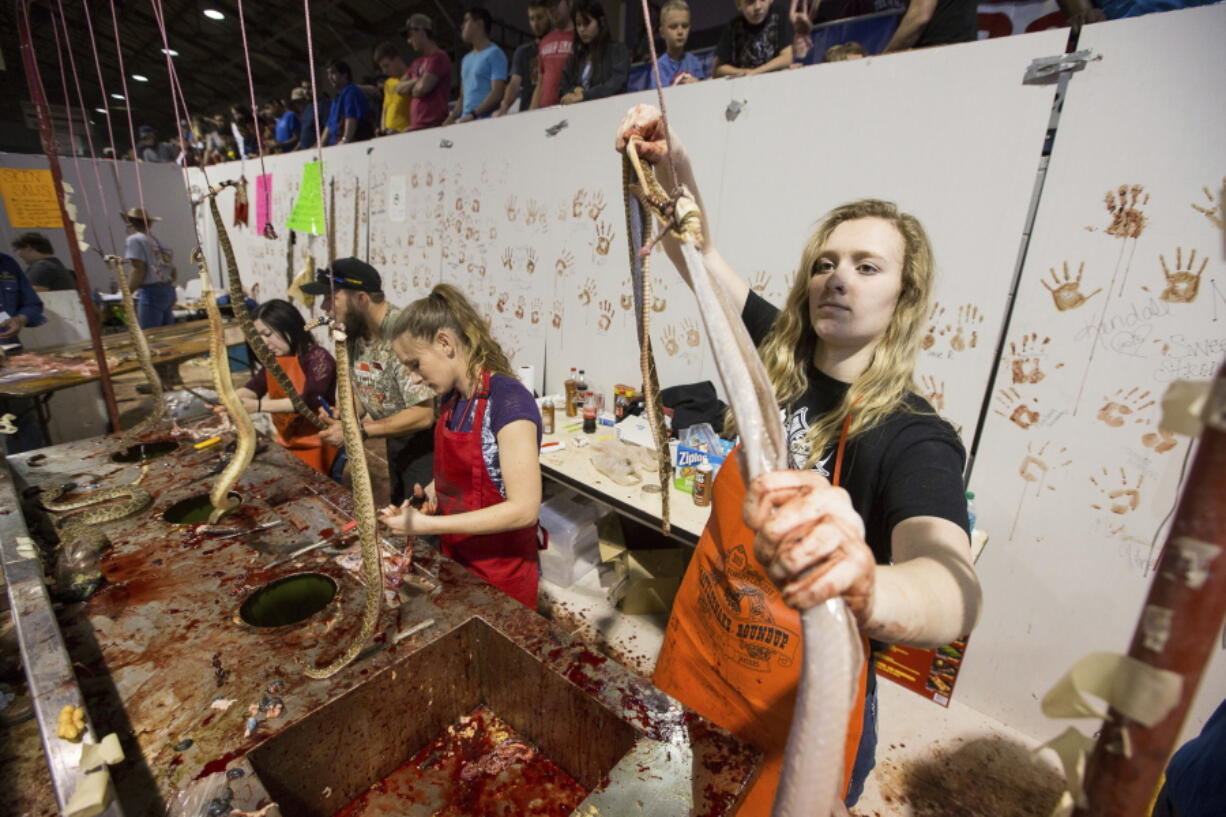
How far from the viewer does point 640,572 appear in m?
2.95

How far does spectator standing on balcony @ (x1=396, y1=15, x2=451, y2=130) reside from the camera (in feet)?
16.3

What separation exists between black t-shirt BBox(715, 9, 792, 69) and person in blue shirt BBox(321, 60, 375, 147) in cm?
470

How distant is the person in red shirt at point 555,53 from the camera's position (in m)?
3.99

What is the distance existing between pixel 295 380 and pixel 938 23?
12.0 ft

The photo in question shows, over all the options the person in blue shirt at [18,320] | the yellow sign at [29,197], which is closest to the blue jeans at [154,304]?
the yellow sign at [29,197]

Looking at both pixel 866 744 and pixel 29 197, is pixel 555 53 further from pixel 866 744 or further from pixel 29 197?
pixel 29 197

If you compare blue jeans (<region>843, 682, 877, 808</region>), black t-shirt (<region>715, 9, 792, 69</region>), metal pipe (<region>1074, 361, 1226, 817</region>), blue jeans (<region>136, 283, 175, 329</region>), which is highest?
black t-shirt (<region>715, 9, 792, 69</region>)

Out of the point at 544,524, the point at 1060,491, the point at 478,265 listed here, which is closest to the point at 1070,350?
the point at 1060,491

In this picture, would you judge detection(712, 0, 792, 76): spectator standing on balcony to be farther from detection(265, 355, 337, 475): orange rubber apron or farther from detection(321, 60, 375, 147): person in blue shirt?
detection(321, 60, 375, 147): person in blue shirt

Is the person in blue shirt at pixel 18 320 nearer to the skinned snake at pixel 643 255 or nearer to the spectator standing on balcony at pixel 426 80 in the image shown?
the spectator standing on balcony at pixel 426 80

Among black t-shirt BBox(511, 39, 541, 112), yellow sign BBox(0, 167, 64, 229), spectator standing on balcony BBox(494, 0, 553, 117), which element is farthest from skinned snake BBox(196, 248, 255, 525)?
yellow sign BBox(0, 167, 64, 229)

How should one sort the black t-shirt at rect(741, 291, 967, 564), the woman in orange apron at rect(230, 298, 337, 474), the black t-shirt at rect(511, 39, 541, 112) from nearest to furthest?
the black t-shirt at rect(741, 291, 967, 564) → the woman in orange apron at rect(230, 298, 337, 474) → the black t-shirt at rect(511, 39, 541, 112)

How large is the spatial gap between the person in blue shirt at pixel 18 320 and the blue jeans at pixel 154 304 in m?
1.75

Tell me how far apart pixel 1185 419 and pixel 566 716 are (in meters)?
1.17
